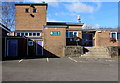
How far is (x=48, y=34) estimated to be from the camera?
28188 millimetres

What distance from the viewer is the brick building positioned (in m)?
28.1

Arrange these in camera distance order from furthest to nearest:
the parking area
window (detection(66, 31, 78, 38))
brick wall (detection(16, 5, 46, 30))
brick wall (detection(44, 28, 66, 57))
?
brick wall (detection(16, 5, 46, 30)) → window (detection(66, 31, 78, 38)) → brick wall (detection(44, 28, 66, 57)) → the parking area

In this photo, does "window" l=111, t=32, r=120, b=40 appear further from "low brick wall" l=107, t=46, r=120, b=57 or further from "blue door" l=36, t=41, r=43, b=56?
"blue door" l=36, t=41, r=43, b=56

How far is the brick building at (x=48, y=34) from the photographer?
1105 inches

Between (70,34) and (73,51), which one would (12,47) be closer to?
(73,51)

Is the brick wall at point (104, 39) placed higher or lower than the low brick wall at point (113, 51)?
higher

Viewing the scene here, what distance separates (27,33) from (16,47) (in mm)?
3285

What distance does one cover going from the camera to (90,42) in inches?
1362

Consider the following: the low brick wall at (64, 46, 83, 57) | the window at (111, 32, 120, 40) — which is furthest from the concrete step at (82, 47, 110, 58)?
the window at (111, 32, 120, 40)

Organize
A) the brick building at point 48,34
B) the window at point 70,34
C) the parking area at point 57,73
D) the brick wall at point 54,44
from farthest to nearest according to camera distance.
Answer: the window at point 70,34, the brick building at point 48,34, the brick wall at point 54,44, the parking area at point 57,73

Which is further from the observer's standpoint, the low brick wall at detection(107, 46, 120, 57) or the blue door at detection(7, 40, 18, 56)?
the blue door at detection(7, 40, 18, 56)

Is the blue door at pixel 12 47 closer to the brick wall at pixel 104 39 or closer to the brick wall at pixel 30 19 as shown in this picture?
the brick wall at pixel 30 19

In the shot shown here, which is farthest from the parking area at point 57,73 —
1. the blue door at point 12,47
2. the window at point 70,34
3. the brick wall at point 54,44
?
the window at point 70,34

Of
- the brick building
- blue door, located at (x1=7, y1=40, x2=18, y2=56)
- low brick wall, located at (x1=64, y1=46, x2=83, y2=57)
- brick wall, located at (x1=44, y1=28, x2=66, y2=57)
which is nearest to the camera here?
low brick wall, located at (x1=64, y1=46, x2=83, y2=57)
